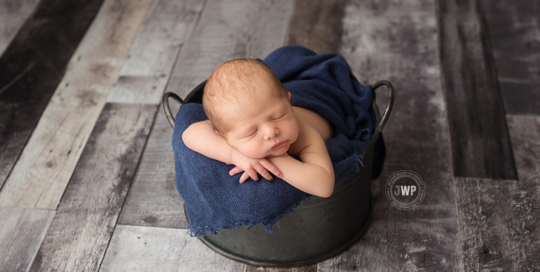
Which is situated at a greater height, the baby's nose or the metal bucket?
the baby's nose

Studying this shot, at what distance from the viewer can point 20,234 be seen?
1.41 m

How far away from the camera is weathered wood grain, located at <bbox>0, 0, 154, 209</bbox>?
1536 mm

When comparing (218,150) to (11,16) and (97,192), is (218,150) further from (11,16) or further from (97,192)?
(11,16)

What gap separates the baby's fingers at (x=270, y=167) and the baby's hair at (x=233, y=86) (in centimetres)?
11

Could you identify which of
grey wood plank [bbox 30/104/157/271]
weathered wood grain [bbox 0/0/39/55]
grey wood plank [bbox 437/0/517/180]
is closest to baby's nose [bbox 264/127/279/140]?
grey wood plank [bbox 30/104/157/271]

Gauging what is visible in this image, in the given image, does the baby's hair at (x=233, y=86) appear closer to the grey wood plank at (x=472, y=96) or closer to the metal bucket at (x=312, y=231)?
the metal bucket at (x=312, y=231)

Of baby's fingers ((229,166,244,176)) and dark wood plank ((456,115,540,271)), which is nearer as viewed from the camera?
baby's fingers ((229,166,244,176))

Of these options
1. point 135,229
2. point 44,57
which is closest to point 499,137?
point 135,229

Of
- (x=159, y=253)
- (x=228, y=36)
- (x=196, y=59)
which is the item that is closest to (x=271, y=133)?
(x=159, y=253)

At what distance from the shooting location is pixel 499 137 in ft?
5.36

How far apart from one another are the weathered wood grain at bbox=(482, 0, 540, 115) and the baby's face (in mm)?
1194

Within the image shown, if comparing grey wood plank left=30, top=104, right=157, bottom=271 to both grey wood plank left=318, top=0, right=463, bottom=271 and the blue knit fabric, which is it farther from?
grey wood plank left=318, top=0, right=463, bottom=271

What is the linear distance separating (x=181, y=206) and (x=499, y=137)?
1.19 m

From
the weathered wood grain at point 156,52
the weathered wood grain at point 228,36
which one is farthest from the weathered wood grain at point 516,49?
the weathered wood grain at point 156,52
